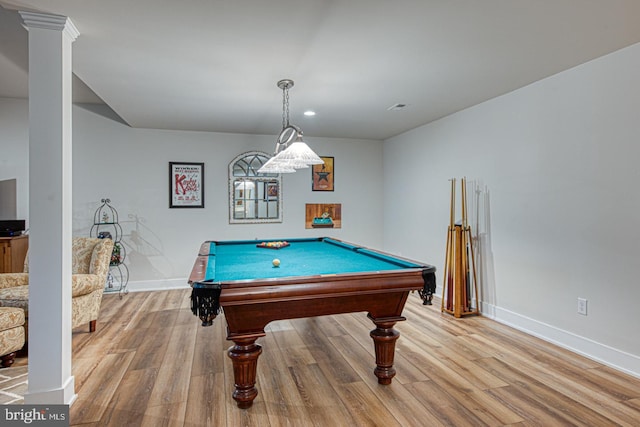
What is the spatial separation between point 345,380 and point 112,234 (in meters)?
4.12

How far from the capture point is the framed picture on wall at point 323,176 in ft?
19.0

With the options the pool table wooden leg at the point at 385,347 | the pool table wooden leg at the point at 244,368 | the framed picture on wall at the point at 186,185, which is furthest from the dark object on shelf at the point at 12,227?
the pool table wooden leg at the point at 385,347

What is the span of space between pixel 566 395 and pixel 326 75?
2.95 metres

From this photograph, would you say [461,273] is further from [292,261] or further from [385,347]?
[292,261]

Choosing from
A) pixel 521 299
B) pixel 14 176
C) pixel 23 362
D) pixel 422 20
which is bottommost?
pixel 23 362

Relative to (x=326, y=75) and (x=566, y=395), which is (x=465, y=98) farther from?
(x=566, y=395)

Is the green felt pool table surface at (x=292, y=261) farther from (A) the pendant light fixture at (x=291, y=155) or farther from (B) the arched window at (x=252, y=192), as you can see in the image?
(B) the arched window at (x=252, y=192)

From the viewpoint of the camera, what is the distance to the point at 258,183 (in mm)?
5535

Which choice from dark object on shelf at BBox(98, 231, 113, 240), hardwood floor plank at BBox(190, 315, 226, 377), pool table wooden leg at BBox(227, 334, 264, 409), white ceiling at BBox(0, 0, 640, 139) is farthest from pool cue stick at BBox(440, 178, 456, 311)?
dark object on shelf at BBox(98, 231, 113, 240)

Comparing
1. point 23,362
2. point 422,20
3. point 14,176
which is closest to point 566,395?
point 422,20

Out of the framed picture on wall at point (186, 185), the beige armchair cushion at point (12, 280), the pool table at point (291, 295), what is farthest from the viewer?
the framed picture on wall at point (186, 185)

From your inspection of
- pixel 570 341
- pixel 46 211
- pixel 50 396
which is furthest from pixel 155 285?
pixel 570 341

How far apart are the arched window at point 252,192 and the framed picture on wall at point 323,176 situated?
58 cm

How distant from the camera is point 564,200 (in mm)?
3008
